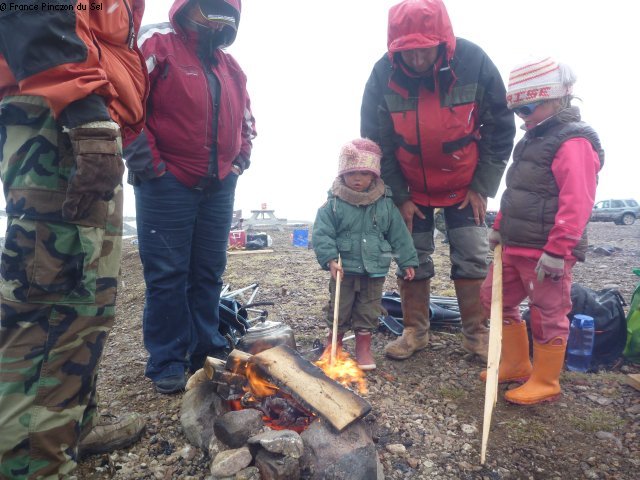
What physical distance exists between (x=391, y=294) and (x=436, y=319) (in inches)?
32.3

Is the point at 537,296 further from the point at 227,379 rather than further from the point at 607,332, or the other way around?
the point at 227,379

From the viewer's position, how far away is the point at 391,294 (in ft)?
18.0

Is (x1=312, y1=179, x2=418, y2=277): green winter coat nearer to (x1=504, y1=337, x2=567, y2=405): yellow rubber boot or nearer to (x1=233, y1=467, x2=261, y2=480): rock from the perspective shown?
(x1=504, y1=337, x2=567, y2=405): yellow rubber boot

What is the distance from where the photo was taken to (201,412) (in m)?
2.65

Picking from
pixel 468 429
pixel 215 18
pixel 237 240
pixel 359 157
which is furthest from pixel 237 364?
pixel 237 240

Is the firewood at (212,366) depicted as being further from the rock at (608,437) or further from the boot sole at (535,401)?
the rock at (608,437)

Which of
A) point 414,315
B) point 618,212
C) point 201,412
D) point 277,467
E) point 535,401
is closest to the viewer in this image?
point 277,467

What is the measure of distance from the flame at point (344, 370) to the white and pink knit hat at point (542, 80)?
2.46 meters

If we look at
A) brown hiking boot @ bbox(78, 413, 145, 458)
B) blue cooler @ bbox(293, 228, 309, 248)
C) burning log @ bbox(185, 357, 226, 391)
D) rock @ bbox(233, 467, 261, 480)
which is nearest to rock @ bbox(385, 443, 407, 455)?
rock @ bbox(233, 467, 261, 480)

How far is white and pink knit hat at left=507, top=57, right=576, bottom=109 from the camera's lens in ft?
9.83

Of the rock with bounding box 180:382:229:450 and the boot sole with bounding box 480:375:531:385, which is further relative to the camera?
the boot sole with bounding box 480:375:531:385

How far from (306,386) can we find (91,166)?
64.8 inches

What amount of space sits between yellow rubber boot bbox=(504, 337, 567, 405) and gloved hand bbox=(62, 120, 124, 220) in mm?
3048

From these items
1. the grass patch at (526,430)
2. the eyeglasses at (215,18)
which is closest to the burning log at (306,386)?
the grass patch at (526,430)
